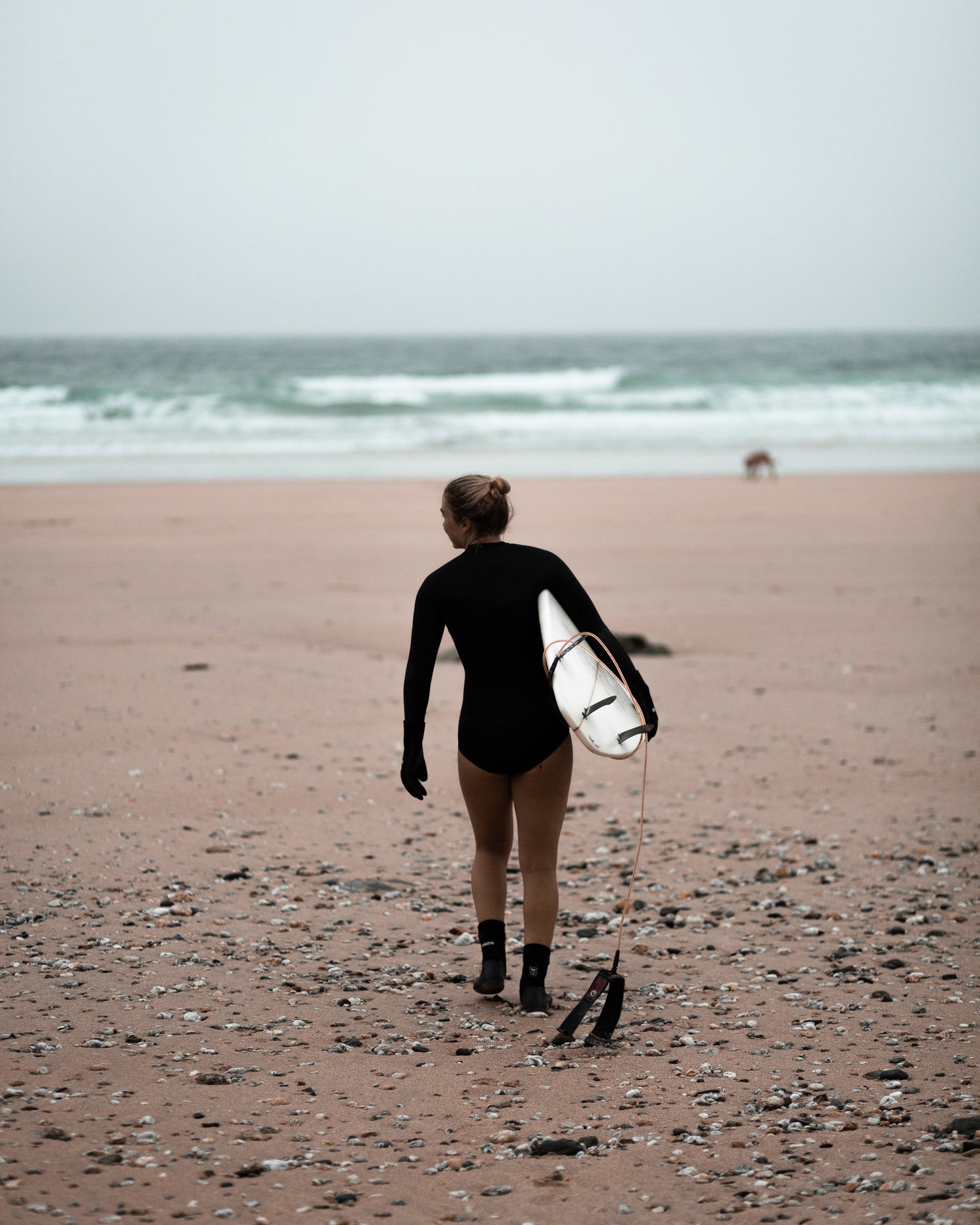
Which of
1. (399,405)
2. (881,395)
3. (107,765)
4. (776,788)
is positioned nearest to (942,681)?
(776,788)

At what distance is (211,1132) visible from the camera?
2891 mm

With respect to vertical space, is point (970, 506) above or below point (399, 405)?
below

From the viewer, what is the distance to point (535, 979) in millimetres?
3688

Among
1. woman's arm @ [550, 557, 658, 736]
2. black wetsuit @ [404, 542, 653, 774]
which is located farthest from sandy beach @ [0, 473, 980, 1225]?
woman's arm @ [550, 557, 658, 736]

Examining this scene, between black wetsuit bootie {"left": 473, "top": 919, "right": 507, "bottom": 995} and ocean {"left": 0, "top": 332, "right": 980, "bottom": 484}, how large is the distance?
17.8m

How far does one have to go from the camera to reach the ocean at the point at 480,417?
23281 mm

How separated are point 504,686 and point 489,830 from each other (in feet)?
1.56

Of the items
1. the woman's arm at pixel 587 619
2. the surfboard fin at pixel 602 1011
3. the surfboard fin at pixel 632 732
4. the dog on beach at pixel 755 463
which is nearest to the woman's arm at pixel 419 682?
the woman's arm at pixel 587 619

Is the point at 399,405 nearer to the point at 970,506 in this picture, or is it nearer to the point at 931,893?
the point at 970,506

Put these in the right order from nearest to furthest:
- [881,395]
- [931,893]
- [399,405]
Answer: [931,893], [399,405], [881,395]

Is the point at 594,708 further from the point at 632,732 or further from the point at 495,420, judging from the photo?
the point at 495,420

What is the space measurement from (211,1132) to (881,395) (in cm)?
3808

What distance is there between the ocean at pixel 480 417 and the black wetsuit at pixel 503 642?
1781 cm

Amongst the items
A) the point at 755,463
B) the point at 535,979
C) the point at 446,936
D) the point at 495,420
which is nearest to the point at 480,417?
the point at 495,420
